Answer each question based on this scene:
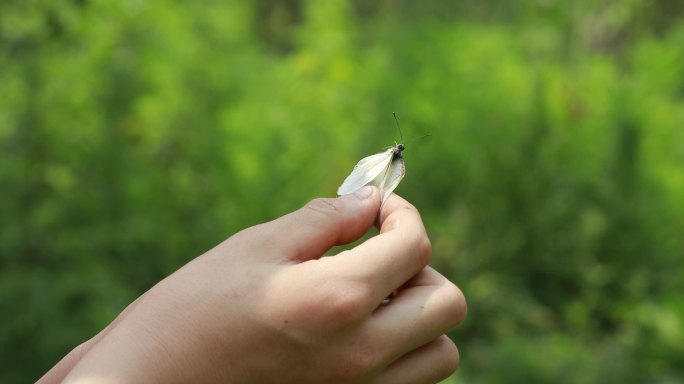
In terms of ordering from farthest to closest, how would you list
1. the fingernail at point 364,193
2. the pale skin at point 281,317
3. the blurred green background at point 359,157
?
1. the blurred green background at point 359,157
2. the fingernail at point 364,193
3. the pale skin at point 281,317

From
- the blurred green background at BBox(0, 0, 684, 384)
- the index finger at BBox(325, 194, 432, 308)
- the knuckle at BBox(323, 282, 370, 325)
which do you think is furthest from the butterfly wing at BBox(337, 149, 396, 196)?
the blurred green background at BBox(0, 0, 684, 384)

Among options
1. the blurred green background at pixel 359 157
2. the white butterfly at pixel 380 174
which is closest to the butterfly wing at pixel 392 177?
the white butterfly at pixel 380 174

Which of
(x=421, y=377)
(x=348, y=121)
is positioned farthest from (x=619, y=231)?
(x=421, y=377)

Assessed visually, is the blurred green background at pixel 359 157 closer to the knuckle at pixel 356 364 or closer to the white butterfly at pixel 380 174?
the white butterfly at pixel 380 174

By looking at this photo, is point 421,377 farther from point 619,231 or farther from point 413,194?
point 619,231

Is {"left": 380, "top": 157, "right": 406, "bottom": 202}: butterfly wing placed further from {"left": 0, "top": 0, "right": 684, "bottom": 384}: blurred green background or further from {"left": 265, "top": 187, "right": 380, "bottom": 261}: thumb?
{"left": 0, "top": 0, "right": 684, "bottom": 384}: blurred green background
